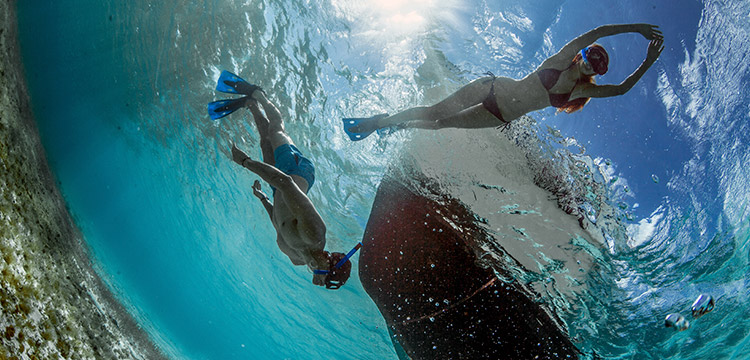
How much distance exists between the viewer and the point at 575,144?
5234mm

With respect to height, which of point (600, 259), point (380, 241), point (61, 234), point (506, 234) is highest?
point (600, 259)

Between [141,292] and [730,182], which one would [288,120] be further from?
[141,292]

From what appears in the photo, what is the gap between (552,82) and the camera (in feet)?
13.6

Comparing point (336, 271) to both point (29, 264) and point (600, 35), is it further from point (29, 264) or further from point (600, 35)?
point (600, 35)

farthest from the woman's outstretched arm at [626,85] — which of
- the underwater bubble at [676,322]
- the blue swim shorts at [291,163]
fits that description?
the underwater bubble at [676,322]

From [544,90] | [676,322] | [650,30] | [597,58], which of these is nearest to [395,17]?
[544,90]

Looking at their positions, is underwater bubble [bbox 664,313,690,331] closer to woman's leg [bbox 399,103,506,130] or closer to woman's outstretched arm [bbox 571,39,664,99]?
woman's outstretched arm [bbox 571,39,664,99]

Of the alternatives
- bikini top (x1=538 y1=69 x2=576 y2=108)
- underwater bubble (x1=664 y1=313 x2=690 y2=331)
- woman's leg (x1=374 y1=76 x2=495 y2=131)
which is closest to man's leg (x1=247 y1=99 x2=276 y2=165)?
woman's leg (x1=374 y1=76 x2=495 y2=131)

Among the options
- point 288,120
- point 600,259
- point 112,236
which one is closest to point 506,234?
point 600,259

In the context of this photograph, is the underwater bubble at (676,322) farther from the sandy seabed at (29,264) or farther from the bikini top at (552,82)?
the sandy seabed at (29,264)

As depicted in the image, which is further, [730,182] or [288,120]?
[288,120]

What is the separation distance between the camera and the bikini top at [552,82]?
413 cm

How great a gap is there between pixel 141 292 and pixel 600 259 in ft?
104

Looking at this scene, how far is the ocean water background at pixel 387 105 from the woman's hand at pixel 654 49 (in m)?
1.37
